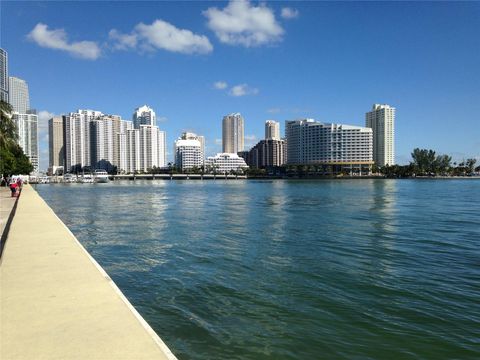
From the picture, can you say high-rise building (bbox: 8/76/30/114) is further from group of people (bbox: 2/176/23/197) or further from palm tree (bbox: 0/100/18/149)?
palm tree (bbox: 0/100/18/149)

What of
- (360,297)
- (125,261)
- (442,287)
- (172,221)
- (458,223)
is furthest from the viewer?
(172,221)

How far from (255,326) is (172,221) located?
878 inches

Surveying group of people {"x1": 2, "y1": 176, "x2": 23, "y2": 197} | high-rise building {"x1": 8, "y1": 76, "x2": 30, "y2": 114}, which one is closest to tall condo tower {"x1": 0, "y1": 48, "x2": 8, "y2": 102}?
group of people {"x1": 2, "y1": 176, "x2": 23, "y2": 197}

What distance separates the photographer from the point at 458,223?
2883 centimetres

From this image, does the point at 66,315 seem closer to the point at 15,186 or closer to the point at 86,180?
the point at 15,186

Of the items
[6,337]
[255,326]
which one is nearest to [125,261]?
[255,326]

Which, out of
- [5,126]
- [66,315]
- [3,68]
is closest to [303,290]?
[66,315]

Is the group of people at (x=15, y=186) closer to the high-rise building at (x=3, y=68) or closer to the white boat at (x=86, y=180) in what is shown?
the high-rise building at (x=3, y=68)

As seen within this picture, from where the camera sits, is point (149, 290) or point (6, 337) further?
point (149, 290)

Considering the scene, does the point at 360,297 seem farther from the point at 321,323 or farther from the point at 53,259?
the point at 53,259

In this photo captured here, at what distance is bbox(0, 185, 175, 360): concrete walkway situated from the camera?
5.17 metres

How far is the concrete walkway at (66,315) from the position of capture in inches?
204

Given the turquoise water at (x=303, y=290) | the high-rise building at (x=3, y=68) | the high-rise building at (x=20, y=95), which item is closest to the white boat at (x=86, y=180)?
the high-rise building at (x=20, y=95)

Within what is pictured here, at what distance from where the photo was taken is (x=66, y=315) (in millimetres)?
6359
